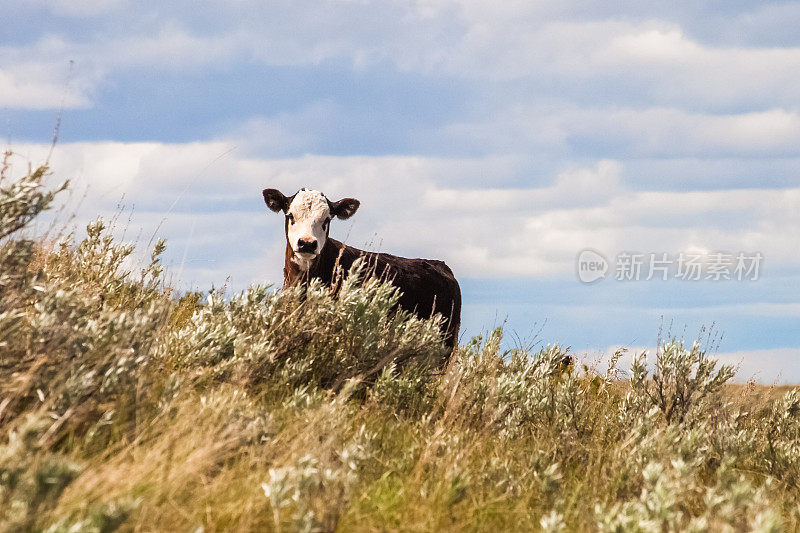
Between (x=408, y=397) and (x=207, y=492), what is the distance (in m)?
3.60

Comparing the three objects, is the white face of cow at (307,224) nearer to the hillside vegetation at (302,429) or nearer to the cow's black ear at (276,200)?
the cow's black ear at (276,200)

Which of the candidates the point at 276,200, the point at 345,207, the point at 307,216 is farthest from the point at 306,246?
the point at 345,207

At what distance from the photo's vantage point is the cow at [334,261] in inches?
425

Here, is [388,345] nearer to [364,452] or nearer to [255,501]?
[364,452]

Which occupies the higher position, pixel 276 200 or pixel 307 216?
pixel 276 200

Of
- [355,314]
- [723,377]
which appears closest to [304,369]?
[355,314]

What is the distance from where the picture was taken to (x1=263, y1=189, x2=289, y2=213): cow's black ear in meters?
11.4

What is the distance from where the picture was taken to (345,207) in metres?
11.8

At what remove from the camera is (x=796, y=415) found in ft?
37.3

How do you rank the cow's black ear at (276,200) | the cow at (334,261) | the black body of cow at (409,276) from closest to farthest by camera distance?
1. the cow at (334,261)
2. the black body of cow at (409,276)
3. the cow's black ear at (276,200)

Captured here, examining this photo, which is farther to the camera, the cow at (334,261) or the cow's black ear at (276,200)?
the cow's black ear at (276,200)

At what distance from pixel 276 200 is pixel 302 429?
6.17m

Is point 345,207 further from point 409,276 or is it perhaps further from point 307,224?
point 409,276

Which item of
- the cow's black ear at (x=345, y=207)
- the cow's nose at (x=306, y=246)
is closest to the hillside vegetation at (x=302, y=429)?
the cow's nose at (x=306, y=246)
